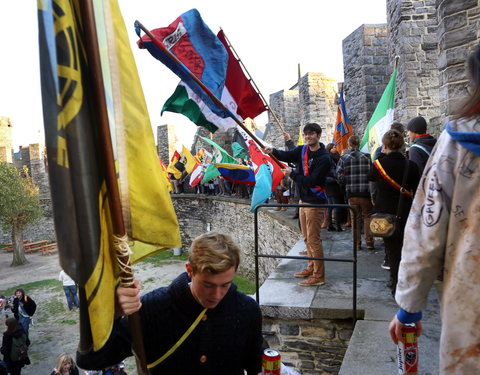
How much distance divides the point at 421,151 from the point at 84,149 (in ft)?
11.2

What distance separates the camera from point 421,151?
3.77 meters

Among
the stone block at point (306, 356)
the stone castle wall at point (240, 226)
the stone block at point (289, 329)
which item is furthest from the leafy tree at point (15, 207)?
the stone block at point (306, 356)

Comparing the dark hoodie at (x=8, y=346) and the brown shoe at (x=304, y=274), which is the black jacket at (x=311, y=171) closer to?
the brown shoe at (x=304, y=274)

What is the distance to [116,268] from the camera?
143 centimetres

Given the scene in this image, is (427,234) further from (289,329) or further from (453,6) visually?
(453,6)

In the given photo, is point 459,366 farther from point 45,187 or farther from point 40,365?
point 45,187

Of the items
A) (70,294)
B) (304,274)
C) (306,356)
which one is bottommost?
(70,294)

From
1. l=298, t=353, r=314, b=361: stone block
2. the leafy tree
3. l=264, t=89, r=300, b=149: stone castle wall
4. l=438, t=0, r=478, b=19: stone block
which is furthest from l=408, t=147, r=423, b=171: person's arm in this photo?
the leafy tree

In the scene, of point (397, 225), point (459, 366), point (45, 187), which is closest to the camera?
point (459, 366)

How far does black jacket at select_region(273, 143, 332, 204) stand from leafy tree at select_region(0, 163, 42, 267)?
20519 millimetres

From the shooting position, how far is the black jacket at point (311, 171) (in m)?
4.25

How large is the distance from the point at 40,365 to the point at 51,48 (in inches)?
364

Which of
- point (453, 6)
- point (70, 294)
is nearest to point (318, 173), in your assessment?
point (453, 6)

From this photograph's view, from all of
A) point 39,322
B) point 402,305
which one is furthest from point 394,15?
point 39,322
